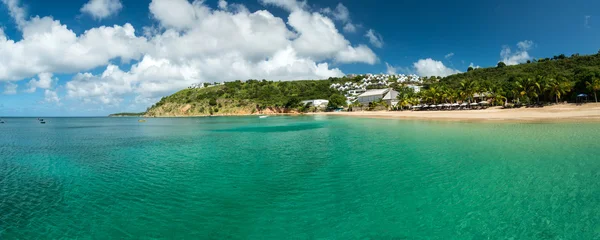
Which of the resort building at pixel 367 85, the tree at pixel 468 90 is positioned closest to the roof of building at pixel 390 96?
the tree at pixel 468 90

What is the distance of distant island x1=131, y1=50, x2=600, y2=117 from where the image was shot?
59.2 m

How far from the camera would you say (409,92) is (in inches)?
4090

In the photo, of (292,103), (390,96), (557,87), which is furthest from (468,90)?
(292,103)

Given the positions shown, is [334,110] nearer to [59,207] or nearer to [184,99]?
[184,99]

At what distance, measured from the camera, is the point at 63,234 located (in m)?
8.68

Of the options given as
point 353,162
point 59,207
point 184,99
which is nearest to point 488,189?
point 353,162

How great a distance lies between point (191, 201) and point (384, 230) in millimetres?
7295

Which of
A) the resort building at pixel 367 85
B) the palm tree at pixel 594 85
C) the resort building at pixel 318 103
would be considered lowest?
the palm tree at pixel 594 85

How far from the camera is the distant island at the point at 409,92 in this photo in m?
59.2

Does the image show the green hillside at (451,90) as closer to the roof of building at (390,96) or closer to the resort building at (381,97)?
the roof of building at (390,96)

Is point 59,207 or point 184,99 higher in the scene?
point 184,99

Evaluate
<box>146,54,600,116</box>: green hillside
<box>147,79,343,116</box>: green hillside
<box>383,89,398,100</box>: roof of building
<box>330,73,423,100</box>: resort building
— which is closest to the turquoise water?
<box>146,54,600,116</box>: green hillside

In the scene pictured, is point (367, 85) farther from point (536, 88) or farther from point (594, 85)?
point (594, 85)

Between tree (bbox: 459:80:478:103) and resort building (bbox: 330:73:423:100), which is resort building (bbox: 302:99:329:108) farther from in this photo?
tree (bbox: 459:80:478:103)
